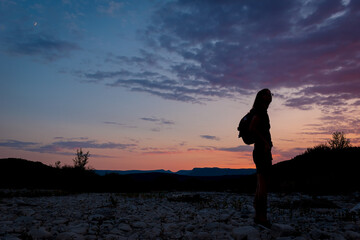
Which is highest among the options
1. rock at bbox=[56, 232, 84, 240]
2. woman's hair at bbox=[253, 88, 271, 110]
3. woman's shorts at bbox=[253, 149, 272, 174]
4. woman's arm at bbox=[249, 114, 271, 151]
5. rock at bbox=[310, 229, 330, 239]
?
woman's hair at bbox=[253, 88, 271, 110]

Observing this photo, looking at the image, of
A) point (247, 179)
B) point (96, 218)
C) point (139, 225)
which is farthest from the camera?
point (247, 179)

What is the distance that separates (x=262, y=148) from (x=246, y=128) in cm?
55

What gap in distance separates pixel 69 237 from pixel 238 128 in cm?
420

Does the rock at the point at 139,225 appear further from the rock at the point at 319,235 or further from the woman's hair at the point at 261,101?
the woman's hair at the point at 261,101

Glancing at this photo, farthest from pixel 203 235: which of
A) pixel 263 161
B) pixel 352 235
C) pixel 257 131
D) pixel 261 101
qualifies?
pixel 261 101

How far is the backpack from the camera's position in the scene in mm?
6370

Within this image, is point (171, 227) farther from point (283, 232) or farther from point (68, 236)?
point (283, 232)

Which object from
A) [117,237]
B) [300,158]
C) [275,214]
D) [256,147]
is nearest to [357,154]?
[300,158]

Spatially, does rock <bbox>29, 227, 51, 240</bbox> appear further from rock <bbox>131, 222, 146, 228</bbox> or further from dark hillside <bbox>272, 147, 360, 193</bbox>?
dark hillside <bbox>272, 147, 360, 193</bbox>

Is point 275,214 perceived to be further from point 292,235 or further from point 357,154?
point 357,154

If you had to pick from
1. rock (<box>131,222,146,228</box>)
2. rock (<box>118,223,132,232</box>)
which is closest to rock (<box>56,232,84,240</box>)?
rock (<box>118,223,132,232</box>)

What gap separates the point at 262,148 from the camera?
6.25 m

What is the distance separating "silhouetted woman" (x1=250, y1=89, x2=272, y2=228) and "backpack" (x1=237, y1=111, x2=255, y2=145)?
0.12 metres

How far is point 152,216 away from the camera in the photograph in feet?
27.5
